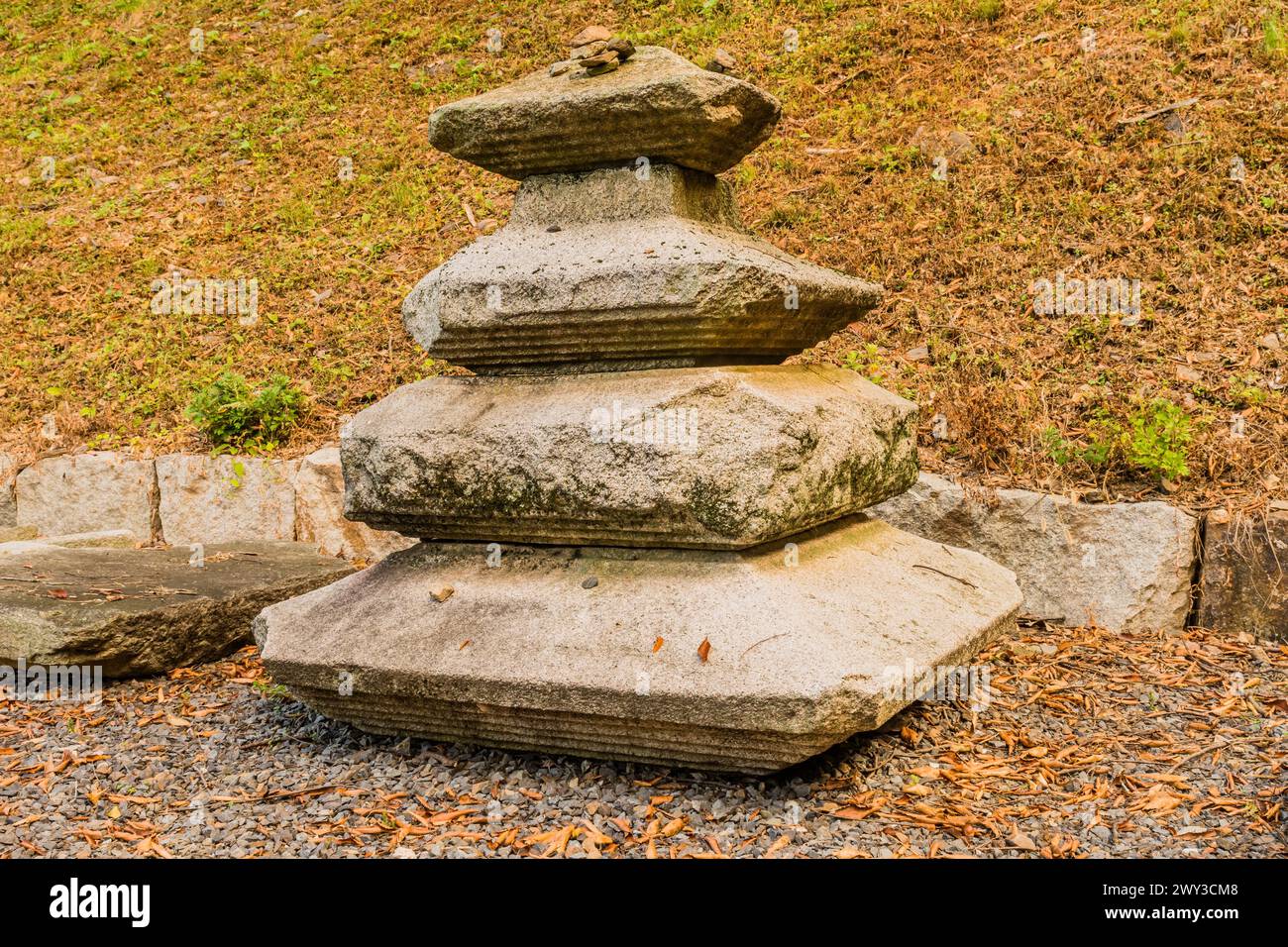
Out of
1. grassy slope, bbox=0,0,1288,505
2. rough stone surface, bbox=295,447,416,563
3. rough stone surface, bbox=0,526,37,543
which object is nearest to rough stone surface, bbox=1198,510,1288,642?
grassy slope, bbox=0,0,1288,505

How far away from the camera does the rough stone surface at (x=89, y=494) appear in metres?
6.38

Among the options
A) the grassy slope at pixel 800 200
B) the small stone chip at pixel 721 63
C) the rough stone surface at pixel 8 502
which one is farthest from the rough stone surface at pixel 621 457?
the rough stone surface at pixel 8 502

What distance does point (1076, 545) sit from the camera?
4512 mm

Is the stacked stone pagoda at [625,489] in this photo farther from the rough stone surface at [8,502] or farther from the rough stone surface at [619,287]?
the rough stone surface at [8,502]

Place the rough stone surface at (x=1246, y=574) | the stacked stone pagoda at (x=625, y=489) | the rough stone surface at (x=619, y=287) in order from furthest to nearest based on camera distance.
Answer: the rough stone surface at (x=1246, y=574), the rough stone surface at (x=619, y=287), the stacked stone pagoda at (x=625, y=489)

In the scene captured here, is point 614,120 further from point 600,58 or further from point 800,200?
point 800,200

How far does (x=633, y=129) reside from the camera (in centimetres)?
338

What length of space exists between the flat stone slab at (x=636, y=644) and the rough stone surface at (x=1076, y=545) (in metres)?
0.92

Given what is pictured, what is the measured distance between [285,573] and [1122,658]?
368 centimetres

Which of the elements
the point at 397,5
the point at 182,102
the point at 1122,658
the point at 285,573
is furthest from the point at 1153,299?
the point at 182,102

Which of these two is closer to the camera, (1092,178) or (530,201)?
(530,201)

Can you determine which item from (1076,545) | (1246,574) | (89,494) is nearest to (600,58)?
(1076,545)

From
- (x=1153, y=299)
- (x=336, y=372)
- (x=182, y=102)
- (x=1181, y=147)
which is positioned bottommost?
(x=336, y=372)

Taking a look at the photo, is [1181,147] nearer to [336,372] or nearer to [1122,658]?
[1122,658]
